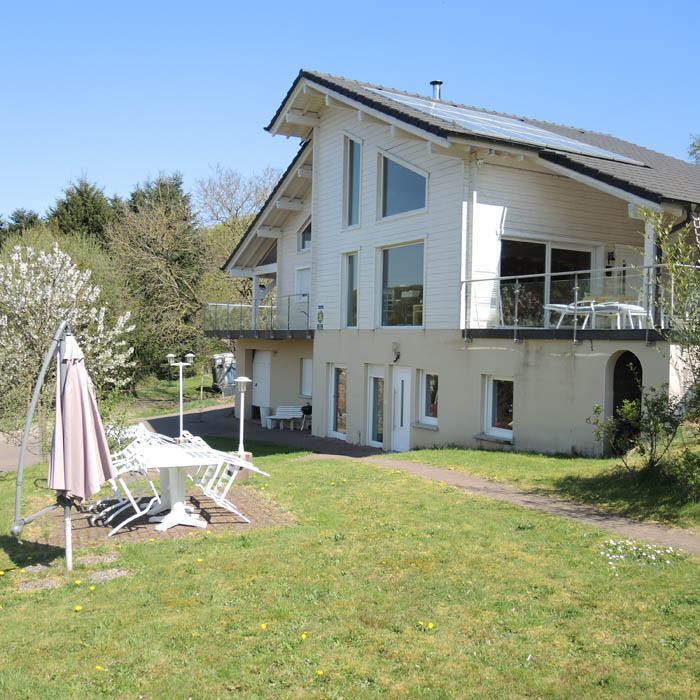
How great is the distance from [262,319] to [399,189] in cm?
843

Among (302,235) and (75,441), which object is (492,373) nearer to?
(75,441)

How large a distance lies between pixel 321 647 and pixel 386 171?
15.3 metres

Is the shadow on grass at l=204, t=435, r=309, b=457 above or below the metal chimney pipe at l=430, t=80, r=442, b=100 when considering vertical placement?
below

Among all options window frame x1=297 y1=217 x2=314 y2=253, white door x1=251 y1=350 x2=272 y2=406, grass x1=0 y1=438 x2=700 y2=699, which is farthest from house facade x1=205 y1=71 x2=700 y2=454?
grass x1=0 y1=438 x2=700 y2=699

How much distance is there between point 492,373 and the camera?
15281 mm

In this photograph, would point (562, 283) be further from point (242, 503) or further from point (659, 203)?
point (242, 503)

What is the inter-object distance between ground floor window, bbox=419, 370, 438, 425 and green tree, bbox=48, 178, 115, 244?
3124 centimetres

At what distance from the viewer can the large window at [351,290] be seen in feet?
66.0

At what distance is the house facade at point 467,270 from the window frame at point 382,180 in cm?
5

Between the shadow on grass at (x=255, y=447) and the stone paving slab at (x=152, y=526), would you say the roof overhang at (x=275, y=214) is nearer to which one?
the shadow on grass at (x=255, y=447)

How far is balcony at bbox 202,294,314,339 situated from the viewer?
74.2ft

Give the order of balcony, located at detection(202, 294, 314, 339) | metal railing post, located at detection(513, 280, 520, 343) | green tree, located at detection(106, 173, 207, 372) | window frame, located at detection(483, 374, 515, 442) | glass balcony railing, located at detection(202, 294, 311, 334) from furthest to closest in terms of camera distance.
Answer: green tree, located at detection(106, 173, 207, 372)
glass balcony railing, located at detection(202, 294, 311, 334)
balcony, located at detection(202, 294, 314, 339)
window frame, located at detection(483, 374, 515, 442)
metal railing post, located at detection(513, 280, 520, 343)

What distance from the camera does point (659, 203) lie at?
42.3 feet

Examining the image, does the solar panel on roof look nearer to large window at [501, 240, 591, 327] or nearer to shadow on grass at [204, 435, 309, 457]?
large window at [501, 240, 591, 327]
